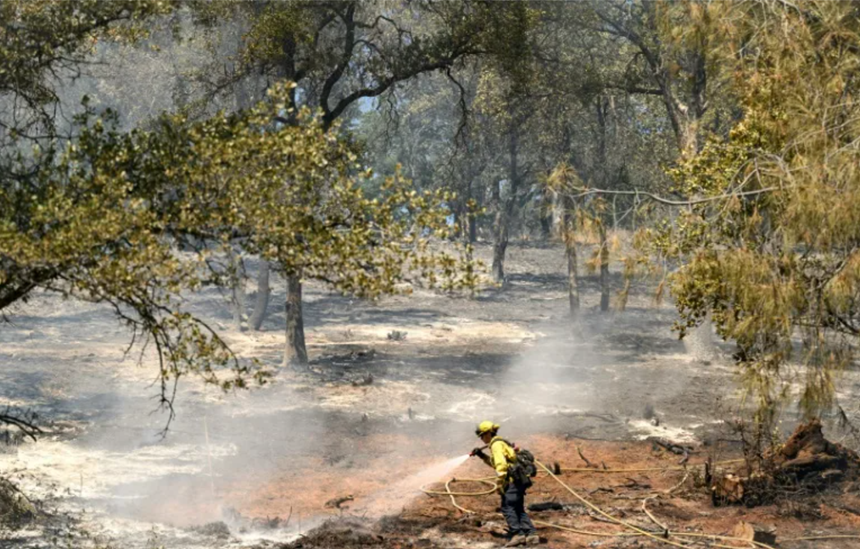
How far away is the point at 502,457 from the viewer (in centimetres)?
1173

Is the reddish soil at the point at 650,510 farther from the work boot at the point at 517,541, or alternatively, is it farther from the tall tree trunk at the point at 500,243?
the tall tree trunk at the point at 500,243

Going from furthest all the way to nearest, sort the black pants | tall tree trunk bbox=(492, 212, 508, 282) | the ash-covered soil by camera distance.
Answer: tall tree trunk bbox=(492, 212, 508, 282) < the ash-covered soil < the black pants

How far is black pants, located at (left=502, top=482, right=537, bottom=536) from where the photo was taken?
472 inches

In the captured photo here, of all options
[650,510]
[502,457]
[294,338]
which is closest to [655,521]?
[650,510]

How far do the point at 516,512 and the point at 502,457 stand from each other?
2.65 feet

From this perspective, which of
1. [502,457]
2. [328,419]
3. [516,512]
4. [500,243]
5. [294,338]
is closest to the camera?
[502,457]

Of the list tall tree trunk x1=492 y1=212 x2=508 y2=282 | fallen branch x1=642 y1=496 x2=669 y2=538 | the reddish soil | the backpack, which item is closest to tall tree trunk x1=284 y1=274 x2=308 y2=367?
the reddish soil

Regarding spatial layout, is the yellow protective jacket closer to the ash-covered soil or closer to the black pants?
the black pants

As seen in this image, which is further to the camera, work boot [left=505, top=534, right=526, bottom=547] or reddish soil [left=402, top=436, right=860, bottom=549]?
reddish soil [left=402, top=436, right=860, bottom=549]

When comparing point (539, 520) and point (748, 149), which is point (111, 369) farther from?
point (748, 149)

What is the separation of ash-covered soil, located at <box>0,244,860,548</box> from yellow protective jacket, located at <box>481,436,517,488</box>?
104 cm

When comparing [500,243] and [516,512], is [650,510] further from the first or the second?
[500,243]

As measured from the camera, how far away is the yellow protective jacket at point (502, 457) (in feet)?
38.3

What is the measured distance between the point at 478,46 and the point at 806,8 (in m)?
12.0
